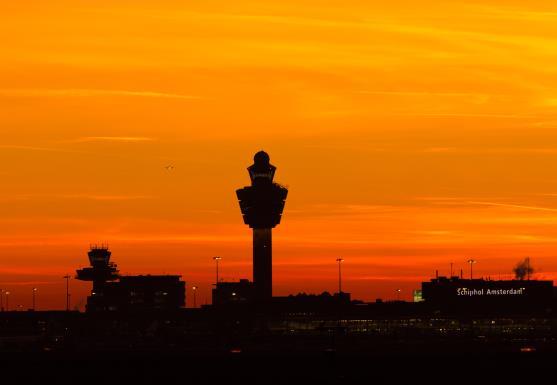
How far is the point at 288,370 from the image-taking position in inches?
6703

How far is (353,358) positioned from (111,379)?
177 ft

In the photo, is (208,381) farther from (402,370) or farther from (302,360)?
(302,360)

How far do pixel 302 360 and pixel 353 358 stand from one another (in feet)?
26.5

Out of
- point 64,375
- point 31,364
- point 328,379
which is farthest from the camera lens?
point 31,364

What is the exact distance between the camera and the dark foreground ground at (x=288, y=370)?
14975 cm

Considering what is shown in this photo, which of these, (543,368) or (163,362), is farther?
(163,362)

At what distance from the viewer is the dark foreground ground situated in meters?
150

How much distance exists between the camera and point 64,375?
162m

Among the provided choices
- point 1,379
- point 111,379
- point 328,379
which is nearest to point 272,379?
point 328,379

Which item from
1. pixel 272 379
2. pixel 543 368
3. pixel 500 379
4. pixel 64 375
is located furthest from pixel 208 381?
pixel 543 368

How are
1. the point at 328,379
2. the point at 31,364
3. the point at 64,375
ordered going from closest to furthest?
1. the point at 328,379
2. the point at 64,375
3. the point at 31,364

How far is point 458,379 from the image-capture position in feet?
492

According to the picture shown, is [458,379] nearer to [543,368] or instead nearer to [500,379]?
[500,379]

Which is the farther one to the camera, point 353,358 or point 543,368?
point 353,358
